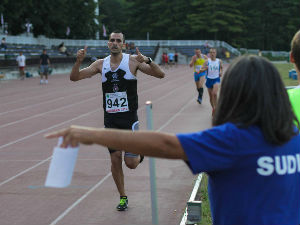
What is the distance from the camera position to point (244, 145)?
205 cm

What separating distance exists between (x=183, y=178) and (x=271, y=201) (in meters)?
5.89

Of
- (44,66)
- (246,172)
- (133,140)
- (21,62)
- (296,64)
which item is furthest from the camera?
(21,62)

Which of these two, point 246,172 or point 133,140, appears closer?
point 133,140

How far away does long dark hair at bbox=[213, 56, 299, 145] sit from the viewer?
210 cm

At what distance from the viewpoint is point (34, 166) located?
29.5ft

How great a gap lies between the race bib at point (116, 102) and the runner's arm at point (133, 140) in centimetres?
440

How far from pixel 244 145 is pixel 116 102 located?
4.47 meters

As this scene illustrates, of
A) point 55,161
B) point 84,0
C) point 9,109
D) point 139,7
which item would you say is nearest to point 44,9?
point 84,0

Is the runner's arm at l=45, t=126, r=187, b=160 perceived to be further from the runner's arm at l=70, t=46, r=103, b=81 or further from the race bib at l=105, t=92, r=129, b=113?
the race bib at l=105, t=92, r=129, b=113

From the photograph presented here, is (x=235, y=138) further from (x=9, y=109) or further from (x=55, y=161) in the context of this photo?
(x=9, y=109)

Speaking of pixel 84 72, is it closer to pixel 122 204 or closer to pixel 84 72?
pixel 84 72

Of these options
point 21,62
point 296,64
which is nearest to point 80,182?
point 296,64

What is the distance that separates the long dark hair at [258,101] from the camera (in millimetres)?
2096

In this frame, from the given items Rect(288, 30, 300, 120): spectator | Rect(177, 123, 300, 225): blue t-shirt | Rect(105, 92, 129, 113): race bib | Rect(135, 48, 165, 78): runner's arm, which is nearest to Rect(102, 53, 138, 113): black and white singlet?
Rect(105, 92, 129, 113): race bib
